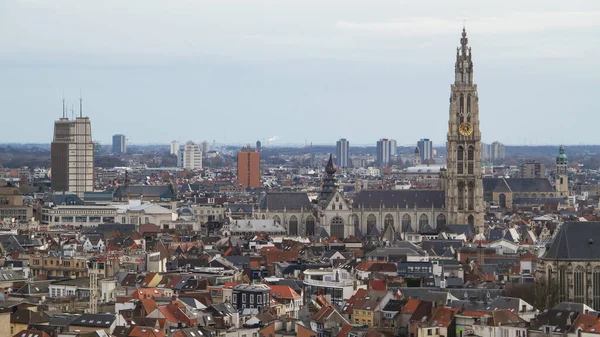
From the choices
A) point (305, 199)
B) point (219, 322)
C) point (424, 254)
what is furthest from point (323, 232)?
point (219, 322)

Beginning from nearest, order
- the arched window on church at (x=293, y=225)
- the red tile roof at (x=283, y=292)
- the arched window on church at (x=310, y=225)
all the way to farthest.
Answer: the red tile roof at (x=283, y=292) < the arched window on church at (x=310, y=225) < the arched window on church at (x=293, y=225)

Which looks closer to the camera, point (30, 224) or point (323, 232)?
point (323, 232)

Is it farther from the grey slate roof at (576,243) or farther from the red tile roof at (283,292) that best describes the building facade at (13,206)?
the grey slate roof at (576,243)

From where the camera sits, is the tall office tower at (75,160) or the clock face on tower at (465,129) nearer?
the clock face on tower at (465,129)

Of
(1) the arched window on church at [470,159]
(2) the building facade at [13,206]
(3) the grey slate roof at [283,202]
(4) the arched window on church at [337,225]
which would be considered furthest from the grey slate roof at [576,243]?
(2) the building facade at [13,206]

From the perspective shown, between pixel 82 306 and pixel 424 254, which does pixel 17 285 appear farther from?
pixel 424 254

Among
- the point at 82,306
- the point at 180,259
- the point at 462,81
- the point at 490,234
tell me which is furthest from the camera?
the point at 462,81

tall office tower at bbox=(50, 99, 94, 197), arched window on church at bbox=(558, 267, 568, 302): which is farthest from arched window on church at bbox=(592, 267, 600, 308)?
tall office tower at bbox=(50, 99, 94, 197)
